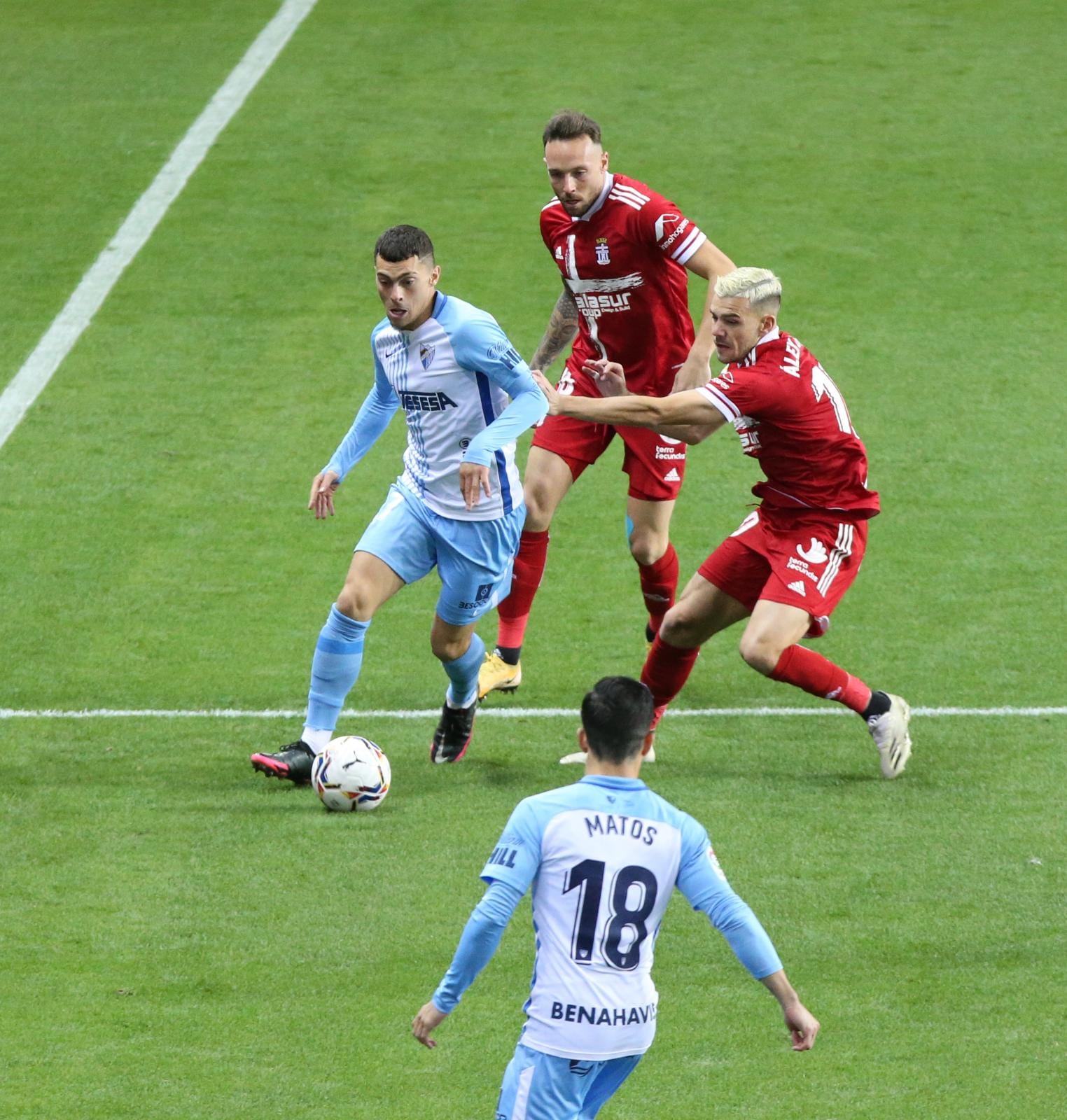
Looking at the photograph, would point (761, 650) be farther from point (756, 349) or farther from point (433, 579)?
point (433, 579)

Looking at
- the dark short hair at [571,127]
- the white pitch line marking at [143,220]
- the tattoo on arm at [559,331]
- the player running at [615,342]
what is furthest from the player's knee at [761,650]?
the white pitch line marking at [143,220]

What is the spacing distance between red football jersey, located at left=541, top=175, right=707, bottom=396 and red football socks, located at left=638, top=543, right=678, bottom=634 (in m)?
0.80

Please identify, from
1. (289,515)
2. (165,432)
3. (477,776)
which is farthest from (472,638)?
(165,432)

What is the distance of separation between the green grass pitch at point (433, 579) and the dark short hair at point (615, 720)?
5.07 feet

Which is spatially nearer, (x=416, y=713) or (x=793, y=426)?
(x=793, y=426)

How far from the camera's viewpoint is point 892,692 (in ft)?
28.1

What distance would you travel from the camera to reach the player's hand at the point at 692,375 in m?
7.83

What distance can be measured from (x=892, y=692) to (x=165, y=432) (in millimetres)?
5585

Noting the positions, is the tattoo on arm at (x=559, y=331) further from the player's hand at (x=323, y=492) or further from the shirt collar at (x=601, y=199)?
the player's hand at (x=323, y=492)

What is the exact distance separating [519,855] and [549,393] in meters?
3.09

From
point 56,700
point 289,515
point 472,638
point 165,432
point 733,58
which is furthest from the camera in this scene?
point 733,58

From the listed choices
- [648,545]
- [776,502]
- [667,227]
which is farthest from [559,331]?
[776,502]

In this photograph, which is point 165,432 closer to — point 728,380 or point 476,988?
point 728,380

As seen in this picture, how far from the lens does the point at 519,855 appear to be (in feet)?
13.7
